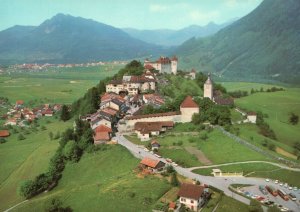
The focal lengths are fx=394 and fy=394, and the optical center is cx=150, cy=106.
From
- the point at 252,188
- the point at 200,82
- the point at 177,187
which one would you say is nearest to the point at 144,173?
the point at 177,187

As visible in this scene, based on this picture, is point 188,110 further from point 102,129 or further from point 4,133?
point 4,133

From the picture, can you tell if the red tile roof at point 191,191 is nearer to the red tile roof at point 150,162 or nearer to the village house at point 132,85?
the red tile roof at point 150,162

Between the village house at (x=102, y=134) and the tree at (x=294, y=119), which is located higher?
the village house at (x=102, y=134)

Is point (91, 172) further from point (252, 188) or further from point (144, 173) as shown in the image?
point (252, 188)

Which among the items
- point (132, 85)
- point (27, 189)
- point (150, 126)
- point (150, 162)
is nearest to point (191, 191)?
point (150, 162)

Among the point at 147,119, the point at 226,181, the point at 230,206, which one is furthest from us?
the point at 147,119

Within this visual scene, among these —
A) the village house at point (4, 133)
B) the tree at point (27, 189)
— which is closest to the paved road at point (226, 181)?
the tree at point (27, 189)
